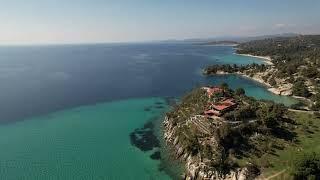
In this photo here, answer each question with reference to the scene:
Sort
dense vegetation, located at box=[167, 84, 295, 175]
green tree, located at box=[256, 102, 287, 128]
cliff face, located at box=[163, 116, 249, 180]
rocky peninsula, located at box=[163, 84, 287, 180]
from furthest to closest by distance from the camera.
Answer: green tree, located at box=[256, 102, 287, 128], dense vegetation, located at box=[167, 84, 295, 175], rocky peninsula, located at box=[163, 84, 287, 180], cliff face, located at box=[163, 116, 249, 180]

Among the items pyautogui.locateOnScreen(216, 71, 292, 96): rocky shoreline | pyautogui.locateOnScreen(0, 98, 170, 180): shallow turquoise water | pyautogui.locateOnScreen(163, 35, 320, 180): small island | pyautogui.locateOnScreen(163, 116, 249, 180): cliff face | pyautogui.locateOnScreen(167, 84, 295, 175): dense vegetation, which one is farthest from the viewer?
pyautogui.locateOnScreen(216, 71, 292, 96): rocky shoreline

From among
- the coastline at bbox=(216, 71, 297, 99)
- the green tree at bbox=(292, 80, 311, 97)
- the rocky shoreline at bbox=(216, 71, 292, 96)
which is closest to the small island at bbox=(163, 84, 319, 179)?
the green tree at bbox=(292, 80, 311, 97)

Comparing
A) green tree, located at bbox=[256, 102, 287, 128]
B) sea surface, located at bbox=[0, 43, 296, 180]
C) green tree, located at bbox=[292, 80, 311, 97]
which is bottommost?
sea surface, located at bbox=[0, 43, 296, 180]

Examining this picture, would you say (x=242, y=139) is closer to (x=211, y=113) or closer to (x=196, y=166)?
(x=211, y=113)

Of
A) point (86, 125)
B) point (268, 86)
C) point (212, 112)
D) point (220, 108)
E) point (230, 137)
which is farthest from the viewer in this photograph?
point (268, 86)

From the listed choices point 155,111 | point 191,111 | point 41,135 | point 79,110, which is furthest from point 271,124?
point 79,110

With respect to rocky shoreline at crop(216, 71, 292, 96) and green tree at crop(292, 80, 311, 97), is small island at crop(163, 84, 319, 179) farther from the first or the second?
rocky shoreline at crop(216, 71, 292, 96)

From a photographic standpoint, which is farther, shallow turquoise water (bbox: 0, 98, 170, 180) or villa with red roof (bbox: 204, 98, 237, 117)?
villa with red roof (bbox: 204, 98, 237, 117)

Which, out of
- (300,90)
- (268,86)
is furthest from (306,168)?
(268,86)

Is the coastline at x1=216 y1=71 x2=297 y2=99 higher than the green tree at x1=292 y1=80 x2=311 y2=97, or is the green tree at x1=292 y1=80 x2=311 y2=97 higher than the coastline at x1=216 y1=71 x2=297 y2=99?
the green tree at x1=292 y1=80 x2=311 y2=97
